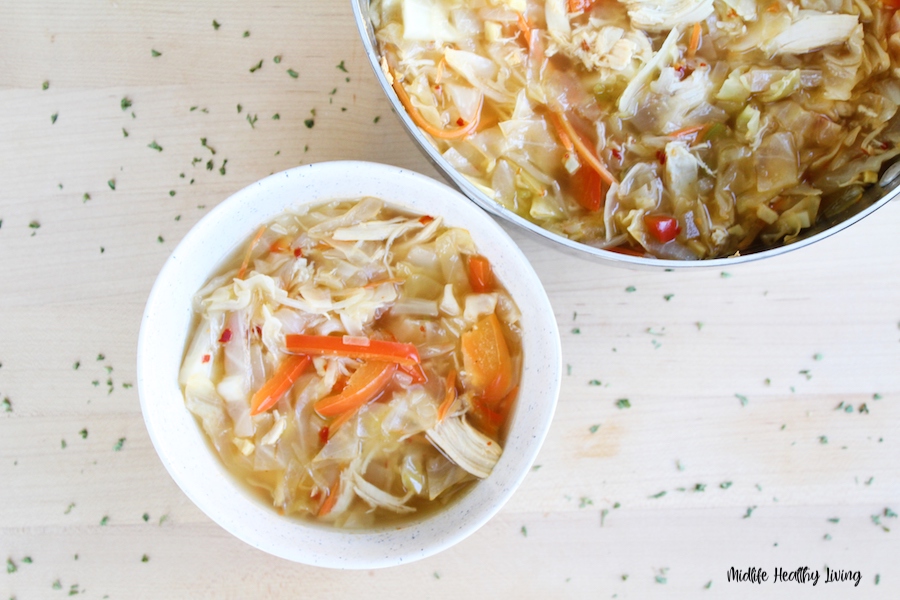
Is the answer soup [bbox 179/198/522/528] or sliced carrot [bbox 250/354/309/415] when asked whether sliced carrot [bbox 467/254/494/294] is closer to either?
soup [bbox 179/198/522/528]

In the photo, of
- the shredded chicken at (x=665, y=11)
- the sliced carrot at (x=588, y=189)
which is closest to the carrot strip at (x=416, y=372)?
the sliced carrot at (x=588, y=189)

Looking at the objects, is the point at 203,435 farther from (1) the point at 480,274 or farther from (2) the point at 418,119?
(2) the point at 418,119

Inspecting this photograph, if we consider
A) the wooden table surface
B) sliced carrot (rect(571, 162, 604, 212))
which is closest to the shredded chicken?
sliced carrot (rect(571, 162, 604, 212))

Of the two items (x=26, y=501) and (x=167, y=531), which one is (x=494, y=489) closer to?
(x=167, y=531)

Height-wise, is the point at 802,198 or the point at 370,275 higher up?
the point at 802,198

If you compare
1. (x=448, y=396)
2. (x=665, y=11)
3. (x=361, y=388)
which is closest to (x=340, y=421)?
(x=361, y=388)

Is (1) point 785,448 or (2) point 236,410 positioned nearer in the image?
(2) point 236,410

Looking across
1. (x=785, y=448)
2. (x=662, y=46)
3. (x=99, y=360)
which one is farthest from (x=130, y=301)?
(x=785, y=448)

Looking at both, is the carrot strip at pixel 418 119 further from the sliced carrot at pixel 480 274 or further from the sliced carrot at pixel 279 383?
the sliced carrot at pixel 279 383
